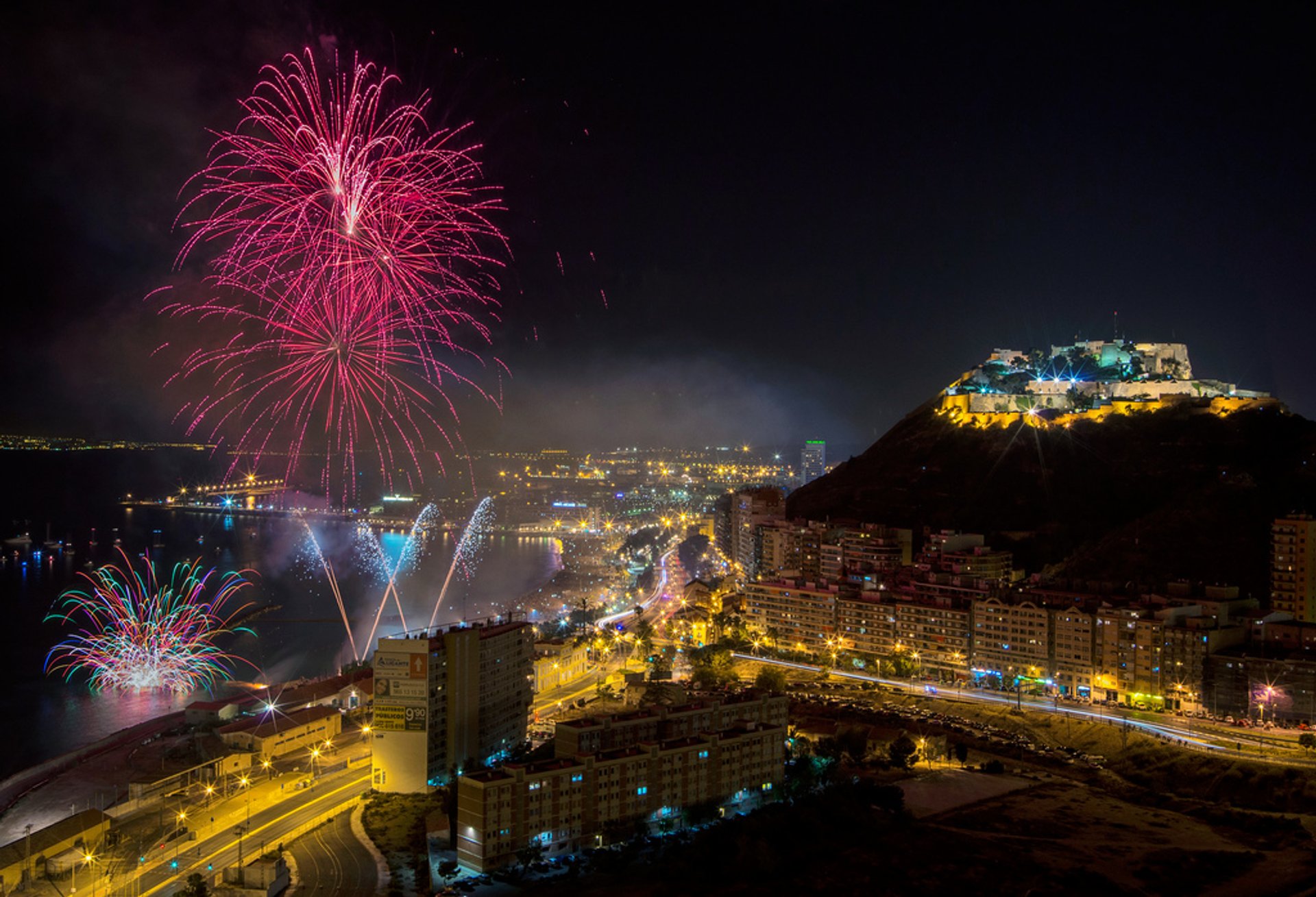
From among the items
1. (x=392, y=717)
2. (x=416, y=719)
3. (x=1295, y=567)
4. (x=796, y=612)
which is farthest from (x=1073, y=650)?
(x=392, y=717)

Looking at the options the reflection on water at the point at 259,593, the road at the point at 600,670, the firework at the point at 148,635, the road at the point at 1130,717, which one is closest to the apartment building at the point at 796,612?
the road at the point at 1130,717

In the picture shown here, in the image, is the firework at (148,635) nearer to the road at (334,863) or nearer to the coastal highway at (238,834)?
the coastal highway at (238,834)

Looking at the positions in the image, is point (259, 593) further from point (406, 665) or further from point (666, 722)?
point (666, 722)

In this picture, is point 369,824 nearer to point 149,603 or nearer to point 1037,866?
point 1037,866

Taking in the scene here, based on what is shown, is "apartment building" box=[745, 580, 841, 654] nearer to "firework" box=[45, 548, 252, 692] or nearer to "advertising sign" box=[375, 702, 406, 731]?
"advertising sign" box=[375, 702, 406, 731]

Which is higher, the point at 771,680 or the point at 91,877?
the point at 771,680

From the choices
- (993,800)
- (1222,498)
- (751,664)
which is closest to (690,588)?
(751,664)
